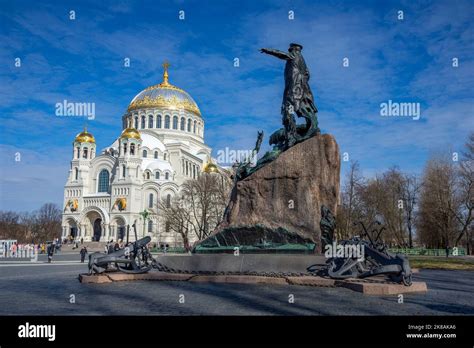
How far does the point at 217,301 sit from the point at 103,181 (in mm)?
68526

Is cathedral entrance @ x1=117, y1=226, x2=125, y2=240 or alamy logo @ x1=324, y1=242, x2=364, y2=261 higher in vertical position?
alamy logo @ x1=324, y1=242, x2=364, y2=261

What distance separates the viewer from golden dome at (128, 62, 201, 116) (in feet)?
262

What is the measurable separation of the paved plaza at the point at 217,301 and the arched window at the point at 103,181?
63.9m

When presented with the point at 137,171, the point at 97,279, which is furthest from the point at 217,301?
the point at 137,171

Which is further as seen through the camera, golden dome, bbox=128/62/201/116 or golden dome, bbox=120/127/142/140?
golden dome, bbox=128/62/201/116

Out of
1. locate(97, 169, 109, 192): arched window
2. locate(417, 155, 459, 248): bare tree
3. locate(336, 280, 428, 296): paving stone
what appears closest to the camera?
locate(336, 280, 428, 296): paving stone

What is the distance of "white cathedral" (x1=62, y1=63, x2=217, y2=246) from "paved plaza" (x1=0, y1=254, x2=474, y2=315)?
51.8m

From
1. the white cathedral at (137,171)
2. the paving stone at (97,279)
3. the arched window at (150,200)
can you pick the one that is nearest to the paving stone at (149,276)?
the paving stone at (97,279)

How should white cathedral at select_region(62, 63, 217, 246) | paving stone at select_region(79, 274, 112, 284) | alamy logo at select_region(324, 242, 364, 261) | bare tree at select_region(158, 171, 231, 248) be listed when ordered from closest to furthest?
alamy logo at select_region(324, 242, 364, 261) < paving stone at select_region(79, 274, 112, 284) < bare tree at select_region(158, 171, 231, 248) < white cathedral at select_region(62, 63, 217, 246)

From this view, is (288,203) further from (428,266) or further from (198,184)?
(198,184)

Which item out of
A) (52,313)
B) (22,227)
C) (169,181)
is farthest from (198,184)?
(22,227)

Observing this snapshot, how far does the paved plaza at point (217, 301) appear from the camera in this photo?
7.02 meters
